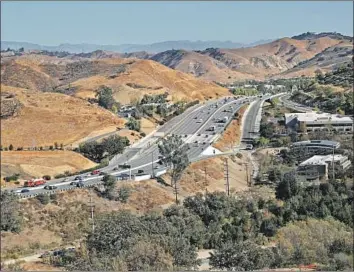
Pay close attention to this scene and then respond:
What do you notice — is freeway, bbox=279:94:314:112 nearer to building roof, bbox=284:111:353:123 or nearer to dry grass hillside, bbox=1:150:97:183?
building roof, bbox=284:111:353:123

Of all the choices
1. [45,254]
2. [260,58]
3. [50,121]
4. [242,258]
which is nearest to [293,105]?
[50,121]

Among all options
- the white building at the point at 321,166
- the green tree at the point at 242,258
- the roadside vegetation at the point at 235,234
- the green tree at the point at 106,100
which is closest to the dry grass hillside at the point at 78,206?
the roadside vegetation at the point at 235,234

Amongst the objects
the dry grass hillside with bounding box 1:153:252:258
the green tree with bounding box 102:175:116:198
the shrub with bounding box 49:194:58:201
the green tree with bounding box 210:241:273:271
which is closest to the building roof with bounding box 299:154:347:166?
the dry grass hillside with bounding box 1:153:252:258

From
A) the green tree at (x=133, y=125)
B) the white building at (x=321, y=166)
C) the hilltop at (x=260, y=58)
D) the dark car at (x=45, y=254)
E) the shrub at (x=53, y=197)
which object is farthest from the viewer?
the hilltop at (x=260, y=58)

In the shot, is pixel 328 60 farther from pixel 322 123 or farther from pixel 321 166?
pixel 321 166

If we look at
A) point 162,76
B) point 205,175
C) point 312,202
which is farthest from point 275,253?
point 162,76

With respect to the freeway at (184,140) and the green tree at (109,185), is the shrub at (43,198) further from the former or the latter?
the green tree at (109,185)
